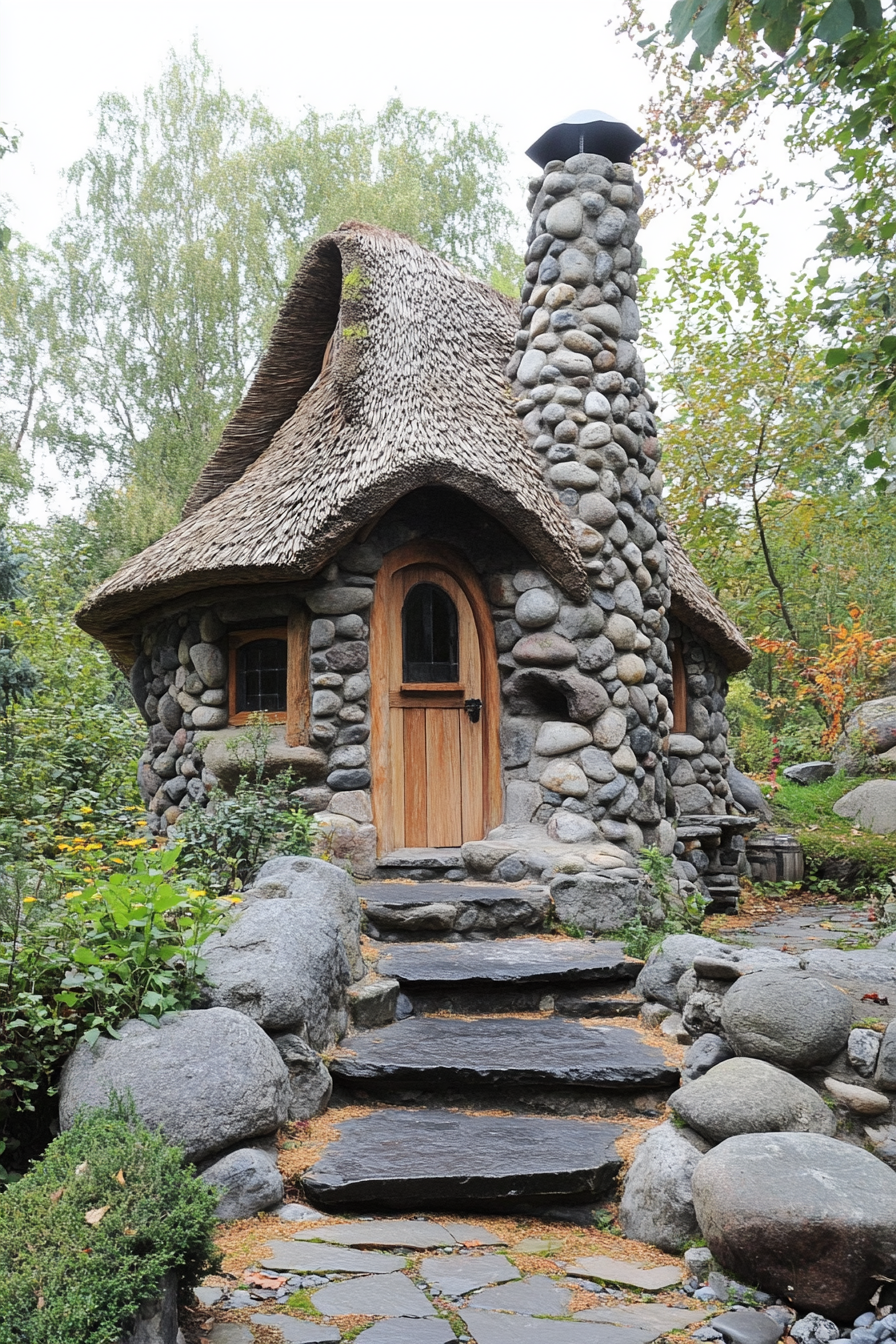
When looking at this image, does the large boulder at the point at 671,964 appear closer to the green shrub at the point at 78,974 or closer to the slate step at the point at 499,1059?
the slate step at the point at 499,1059

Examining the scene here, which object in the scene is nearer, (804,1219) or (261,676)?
(804,1219)

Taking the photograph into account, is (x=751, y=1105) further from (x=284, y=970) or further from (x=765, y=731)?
(x=765, y=731)

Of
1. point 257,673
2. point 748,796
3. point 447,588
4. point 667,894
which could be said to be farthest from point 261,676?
point 748,796

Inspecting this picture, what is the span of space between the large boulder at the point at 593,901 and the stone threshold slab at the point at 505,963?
29 centimetres

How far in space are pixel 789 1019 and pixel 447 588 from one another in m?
4.41

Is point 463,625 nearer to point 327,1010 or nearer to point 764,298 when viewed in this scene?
point 327,1010

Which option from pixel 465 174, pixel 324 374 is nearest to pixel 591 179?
pixel 324 374

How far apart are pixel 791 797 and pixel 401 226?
43.7 feet

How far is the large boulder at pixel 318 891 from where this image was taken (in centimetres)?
528

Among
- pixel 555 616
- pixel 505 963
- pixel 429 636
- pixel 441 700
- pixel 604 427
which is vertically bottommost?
pixel 505 963

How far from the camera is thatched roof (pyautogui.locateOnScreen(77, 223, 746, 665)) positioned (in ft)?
23.0

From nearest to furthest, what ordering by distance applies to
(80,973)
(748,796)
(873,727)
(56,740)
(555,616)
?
(80,973) → (555,616) → (56,740) → (748,796) → (873,727)

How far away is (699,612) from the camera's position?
9.98m

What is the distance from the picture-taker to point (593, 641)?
7.66 meters
